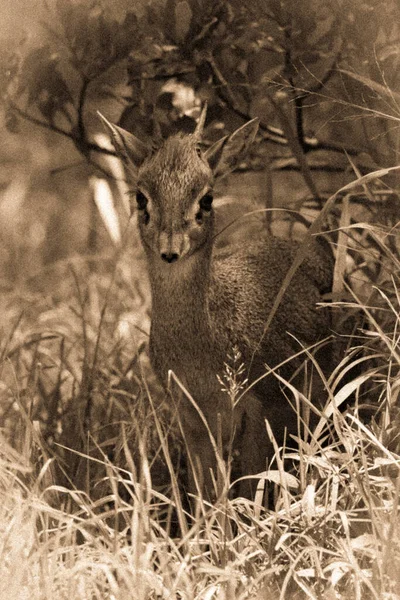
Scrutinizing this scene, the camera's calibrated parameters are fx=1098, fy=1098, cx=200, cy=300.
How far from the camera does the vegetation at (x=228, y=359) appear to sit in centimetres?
323

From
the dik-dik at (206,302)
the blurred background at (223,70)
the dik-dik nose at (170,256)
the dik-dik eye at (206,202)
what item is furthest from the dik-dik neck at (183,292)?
the blurred background at (223,70)

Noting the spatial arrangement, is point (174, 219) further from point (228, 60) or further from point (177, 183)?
point (228, 60)

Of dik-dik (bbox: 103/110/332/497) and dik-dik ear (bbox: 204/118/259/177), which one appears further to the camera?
dik-dik ear (bbox: 204/118/259/177)

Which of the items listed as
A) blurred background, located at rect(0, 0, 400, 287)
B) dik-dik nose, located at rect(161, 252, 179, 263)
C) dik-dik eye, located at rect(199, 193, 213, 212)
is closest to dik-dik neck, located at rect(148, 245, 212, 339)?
dik-dik eye, located at rect(199, 193, 213, 212)

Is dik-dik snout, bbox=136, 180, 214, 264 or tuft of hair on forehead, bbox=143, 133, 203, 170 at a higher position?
tuft of hair on forehead, bbox=143, 133, 203, 170

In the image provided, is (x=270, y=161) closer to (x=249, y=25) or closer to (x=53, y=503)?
(x=249, y=25)

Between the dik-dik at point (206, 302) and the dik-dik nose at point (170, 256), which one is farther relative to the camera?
the dik-dik at point (206, 302)

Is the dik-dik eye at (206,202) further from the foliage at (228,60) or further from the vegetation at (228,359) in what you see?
the foliage at (228,60)

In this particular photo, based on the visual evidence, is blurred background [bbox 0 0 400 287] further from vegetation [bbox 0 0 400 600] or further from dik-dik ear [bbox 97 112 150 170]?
dik-dik ear [bbox 97 112 150 170]

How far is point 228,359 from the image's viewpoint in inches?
170

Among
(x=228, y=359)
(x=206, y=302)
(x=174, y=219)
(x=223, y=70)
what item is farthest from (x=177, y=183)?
(x=223, y=70)

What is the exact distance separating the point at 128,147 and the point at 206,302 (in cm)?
68

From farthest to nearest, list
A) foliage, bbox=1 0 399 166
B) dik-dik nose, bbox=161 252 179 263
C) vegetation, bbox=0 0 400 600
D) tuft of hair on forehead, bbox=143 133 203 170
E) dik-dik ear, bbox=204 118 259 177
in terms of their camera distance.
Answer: foliage, bbox=1 0 399 166 < dik-dik ear, bbox=204 118 259 177 < tuft of hair on forehead, bbox=143 133 203 170 < dik-dik nose, bbox=161 252 179 263 < vegetation, bbox=0 0 400 600

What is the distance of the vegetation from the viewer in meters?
3.23
